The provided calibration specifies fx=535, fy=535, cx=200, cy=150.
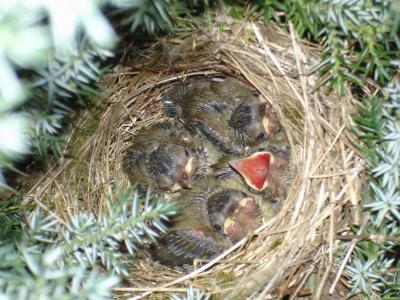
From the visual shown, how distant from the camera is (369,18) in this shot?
43.2 inches

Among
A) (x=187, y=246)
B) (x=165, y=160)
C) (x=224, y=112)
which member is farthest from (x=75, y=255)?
(x=224, y=112)

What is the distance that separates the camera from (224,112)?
1771mm

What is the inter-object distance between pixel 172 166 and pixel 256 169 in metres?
0.28

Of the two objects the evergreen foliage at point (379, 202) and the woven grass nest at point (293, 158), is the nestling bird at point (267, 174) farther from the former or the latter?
the evergreen foliage at point (379, 202)

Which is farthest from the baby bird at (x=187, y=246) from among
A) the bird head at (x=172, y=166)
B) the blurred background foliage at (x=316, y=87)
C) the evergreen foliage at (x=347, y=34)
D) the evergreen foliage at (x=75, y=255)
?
the evergreen foliage at (x=347, y=34)

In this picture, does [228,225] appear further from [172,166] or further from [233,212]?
[172,166]

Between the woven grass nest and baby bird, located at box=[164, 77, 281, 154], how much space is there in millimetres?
60

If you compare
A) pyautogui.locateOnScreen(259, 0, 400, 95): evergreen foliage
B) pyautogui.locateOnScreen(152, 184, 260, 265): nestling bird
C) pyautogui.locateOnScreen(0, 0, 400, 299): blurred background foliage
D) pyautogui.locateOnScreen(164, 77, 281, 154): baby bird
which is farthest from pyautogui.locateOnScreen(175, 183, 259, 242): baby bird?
pyautogui.locateOnScreen(259, 0, 400, 95): evergreen foliage

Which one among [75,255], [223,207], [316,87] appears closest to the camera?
[75,255]

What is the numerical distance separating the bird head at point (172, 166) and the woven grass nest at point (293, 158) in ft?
0.52

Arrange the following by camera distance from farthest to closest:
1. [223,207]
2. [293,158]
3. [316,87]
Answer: [223,207], [293,158], [316,87]

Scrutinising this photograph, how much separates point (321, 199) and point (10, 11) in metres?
0.96

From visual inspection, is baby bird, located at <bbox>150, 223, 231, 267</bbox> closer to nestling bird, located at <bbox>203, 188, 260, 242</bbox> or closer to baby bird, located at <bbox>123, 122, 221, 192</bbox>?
nestling bird, located at <bbox>203, 188, 260, 242</bbox>

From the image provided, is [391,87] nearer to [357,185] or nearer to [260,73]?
[357,185]
